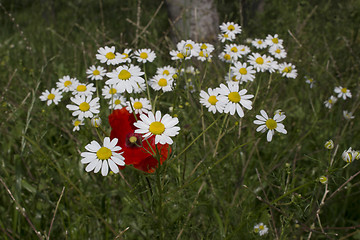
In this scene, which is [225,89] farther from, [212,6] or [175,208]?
[212,6]

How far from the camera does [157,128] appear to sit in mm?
718

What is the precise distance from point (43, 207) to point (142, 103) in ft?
2.13

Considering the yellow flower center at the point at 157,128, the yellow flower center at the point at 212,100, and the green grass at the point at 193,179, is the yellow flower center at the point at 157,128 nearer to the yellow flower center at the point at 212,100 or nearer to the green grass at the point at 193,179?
the green grass at the point at 193,179

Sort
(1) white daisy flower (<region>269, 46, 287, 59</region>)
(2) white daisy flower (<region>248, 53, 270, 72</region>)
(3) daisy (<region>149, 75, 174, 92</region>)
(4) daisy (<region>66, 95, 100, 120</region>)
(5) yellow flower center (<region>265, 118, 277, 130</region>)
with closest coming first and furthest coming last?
(5) yellow flower center (<region>265, 118, 277, 130</region>), (4) daisy (<region>66, 95, 100, 120</region>), (3) daisy (<region>149, 75, 174, 92</region>), (2) white daisy flower (<region>248, 53, 270, 72</region>), (1) white daisy flower (<region>269, 46, 287, 59</region>)

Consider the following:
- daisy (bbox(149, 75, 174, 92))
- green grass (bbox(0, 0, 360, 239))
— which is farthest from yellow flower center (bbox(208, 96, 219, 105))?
daisy (bbox(149, 75, 174, 92))

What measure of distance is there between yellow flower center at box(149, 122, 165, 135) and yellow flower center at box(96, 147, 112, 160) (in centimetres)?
11

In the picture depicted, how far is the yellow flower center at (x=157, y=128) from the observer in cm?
71

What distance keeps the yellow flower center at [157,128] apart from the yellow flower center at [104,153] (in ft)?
0.37

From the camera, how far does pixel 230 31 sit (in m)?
1.41

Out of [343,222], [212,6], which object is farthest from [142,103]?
[212,6]

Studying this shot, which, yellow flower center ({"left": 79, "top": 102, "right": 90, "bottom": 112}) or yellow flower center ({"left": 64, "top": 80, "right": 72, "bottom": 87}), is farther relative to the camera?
yellow flower center ({"left": 64, "top": 80, "right": 72, "bottom": 87})

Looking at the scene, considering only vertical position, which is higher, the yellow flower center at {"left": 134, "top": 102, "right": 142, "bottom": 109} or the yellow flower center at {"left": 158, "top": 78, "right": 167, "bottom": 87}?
the yellow flower center at {"left": 158, "top": 78, "right": 167, "bottom": 87}

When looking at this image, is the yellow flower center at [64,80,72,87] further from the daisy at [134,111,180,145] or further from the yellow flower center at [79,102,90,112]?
the daisy at [134,111,180,145]

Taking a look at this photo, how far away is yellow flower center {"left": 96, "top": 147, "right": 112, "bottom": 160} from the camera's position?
71 centimetres
